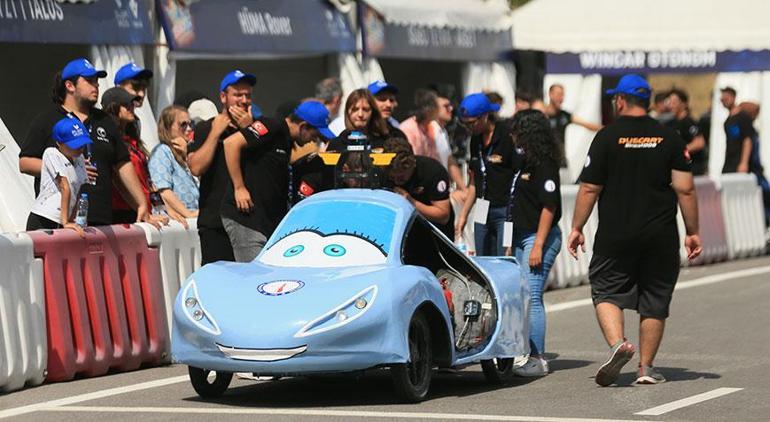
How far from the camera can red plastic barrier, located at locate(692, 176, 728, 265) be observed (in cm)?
2145

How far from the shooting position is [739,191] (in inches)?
889

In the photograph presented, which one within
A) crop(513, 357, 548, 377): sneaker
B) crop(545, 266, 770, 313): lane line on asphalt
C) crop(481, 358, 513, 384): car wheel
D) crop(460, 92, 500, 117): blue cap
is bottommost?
crop(545, 266, 770, 313): lane line on asphalt

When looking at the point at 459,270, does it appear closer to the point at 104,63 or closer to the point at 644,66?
the point at 104,63

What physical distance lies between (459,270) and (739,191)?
12.3 metres

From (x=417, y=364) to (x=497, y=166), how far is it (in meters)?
3.02

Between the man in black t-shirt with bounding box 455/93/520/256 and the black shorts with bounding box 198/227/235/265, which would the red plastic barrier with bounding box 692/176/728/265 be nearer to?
→ the man in black t-shirt with bounding box 455/93/520/256

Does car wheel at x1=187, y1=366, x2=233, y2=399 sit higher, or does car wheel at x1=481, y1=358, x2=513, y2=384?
car wheel at x1=187, y1=366, x2=233, y2=399

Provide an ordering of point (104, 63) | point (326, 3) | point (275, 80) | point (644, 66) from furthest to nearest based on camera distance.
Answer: point (644, 66), point (275, 80), point (326, 3), point (104, 63)

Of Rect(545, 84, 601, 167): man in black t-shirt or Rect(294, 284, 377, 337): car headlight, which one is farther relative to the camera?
Rect(545, 84, 601, 167): man in black t-shirt

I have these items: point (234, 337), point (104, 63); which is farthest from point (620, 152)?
point (104, 63)

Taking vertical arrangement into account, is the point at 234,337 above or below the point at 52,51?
below

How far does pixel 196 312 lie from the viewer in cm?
966

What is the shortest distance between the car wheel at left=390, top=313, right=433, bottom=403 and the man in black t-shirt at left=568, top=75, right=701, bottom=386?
135cm

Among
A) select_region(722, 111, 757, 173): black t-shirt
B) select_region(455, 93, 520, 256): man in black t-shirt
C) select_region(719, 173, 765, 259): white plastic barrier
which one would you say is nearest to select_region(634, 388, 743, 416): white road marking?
select_region(455, 93, 520, 256): man in black t-shirt
